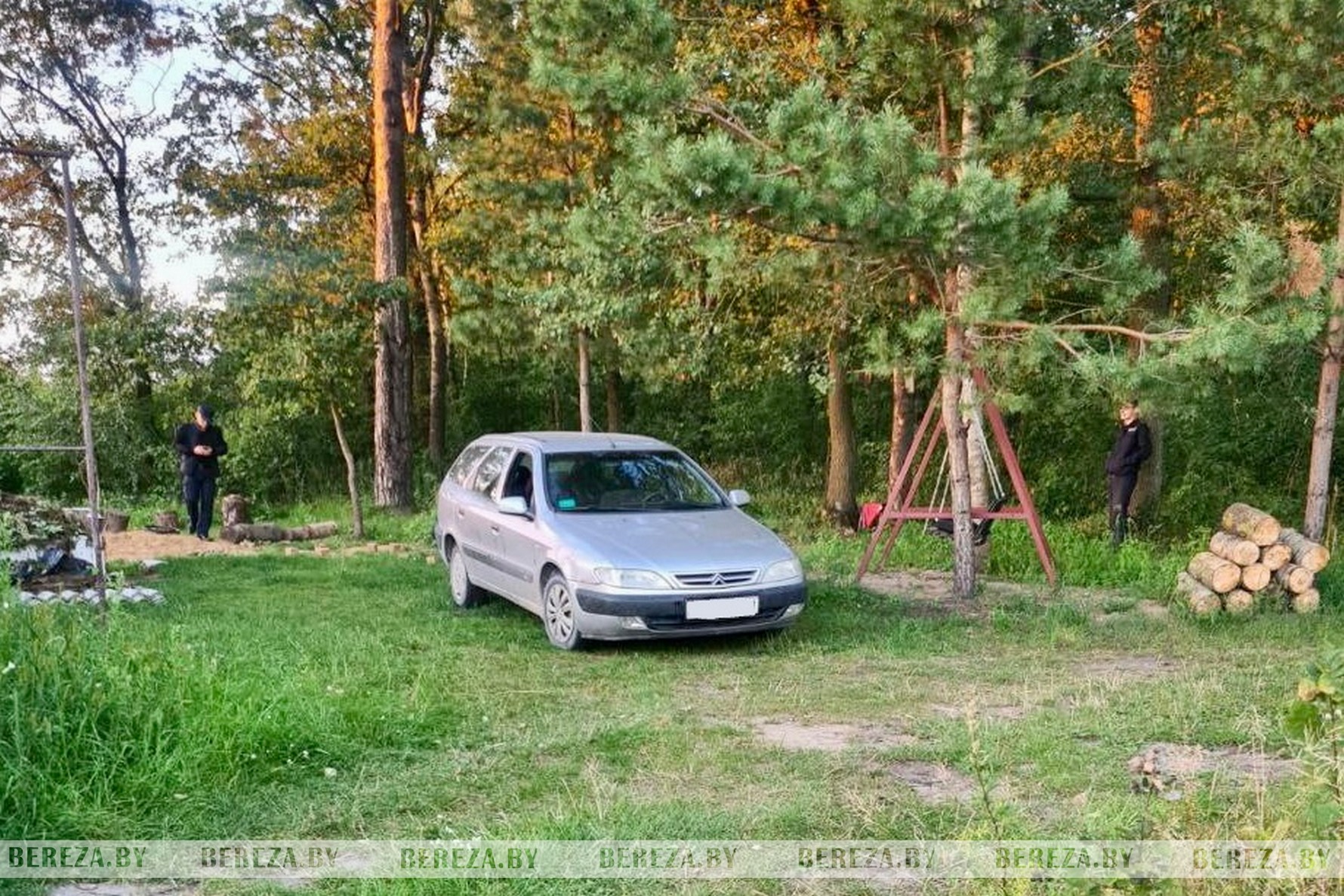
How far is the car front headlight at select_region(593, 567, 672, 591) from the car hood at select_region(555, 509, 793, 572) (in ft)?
0.12

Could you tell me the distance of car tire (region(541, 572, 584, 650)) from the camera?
759cm

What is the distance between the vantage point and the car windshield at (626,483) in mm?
8414

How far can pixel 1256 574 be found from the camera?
8.95 m

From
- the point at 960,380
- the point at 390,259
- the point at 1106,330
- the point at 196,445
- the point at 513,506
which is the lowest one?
the point at 513,506

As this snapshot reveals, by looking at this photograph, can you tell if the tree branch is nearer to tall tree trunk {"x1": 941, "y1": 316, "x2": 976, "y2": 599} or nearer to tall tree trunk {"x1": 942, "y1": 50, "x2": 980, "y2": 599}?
tall tree trunk {"x1": 942, "y1": 50, "x2": 980, "y2": 599}

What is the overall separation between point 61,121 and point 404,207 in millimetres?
10892

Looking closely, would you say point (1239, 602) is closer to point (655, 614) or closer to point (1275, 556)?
point (1275, 556)

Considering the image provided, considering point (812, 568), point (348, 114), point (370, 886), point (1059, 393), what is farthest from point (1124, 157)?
point (348, 114)

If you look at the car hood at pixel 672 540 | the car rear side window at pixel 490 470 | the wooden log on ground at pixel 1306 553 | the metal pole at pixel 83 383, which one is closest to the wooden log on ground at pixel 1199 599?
the wooden log on ground at pixel 1306 553

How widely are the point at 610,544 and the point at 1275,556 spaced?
5627 mm

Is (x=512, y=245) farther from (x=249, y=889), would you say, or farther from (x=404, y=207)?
(x=249, y=889)

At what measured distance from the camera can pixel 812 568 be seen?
1123cm

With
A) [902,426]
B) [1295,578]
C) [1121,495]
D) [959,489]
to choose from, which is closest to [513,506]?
[959,489]

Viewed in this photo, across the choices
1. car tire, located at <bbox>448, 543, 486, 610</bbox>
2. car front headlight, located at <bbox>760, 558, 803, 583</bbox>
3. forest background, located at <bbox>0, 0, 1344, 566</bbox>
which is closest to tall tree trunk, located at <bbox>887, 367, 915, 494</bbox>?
forest background, located at <bbox>0, 0, 1344, 566</bbox>
